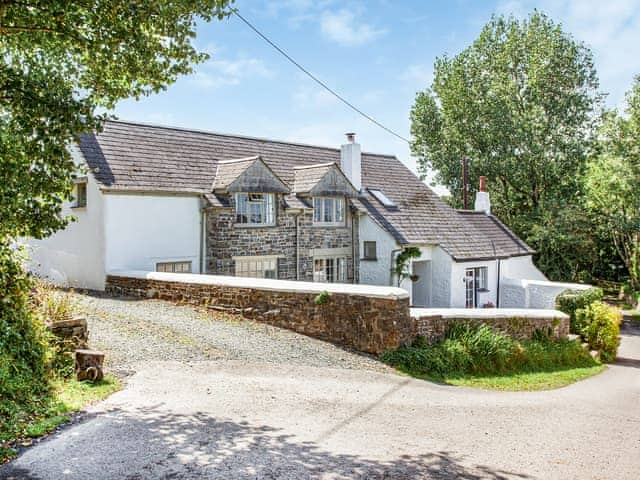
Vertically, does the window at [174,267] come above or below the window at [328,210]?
below

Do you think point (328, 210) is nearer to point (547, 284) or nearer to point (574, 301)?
point (547, 284)

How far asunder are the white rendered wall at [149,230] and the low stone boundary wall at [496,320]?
31.5ft

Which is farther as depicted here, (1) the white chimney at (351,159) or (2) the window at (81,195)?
(1) the white chimney at (351,159)

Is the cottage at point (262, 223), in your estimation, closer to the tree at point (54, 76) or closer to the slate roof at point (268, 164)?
the slate roof at point (268, 164)

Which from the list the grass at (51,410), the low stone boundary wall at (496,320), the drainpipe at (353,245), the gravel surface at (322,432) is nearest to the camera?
the gravel surface at (322,432)

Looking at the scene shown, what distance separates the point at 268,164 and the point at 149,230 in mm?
7155

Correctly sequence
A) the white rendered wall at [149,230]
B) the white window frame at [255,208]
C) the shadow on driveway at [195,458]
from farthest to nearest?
the white window frame at [255,208] < the white rendered wall at [149,230] < the shadow on driveway at [195,458]

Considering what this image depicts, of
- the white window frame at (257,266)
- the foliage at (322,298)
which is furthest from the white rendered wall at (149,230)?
the foliage at (322,298)

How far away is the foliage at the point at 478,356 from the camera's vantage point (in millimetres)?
13461

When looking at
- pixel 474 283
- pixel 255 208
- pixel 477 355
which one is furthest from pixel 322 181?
pixel 477 355

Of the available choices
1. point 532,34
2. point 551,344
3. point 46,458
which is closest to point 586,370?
point 551,344

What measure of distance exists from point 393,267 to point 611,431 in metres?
14.5

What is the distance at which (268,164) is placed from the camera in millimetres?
25188

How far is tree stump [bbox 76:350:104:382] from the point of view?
31.1 feet
